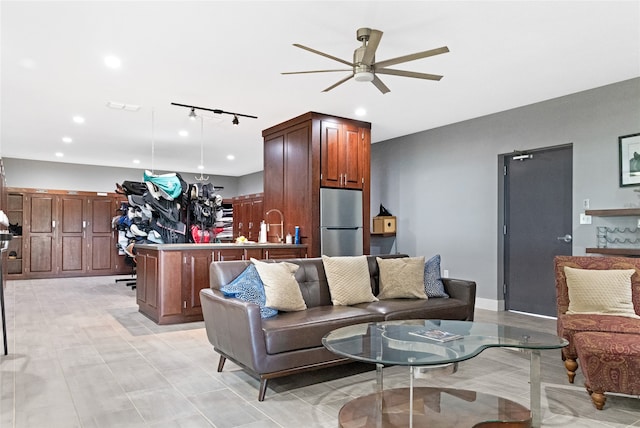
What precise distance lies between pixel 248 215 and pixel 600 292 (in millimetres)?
7979

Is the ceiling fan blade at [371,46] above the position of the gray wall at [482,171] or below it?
above

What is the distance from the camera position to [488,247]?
5969mm

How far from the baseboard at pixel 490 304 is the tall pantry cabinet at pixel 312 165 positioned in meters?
1.76

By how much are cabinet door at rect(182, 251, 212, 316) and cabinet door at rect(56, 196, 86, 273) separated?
6.17 m

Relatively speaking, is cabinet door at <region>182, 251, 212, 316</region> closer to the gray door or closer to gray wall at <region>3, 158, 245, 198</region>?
the gray door

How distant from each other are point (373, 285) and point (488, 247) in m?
2.59

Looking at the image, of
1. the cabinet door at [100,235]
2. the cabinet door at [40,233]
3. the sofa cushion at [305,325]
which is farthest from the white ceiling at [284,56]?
the cabinet door at [100,235]

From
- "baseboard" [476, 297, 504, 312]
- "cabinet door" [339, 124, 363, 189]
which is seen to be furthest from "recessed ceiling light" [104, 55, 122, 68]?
"baseboard" [476, 297, 504, 312]

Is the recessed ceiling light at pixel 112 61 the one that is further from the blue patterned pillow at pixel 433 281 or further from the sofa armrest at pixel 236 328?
the blue patterned pillow at pixel 433 281

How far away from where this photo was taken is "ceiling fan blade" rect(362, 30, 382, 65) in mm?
3074

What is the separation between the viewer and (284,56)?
4.00 metres

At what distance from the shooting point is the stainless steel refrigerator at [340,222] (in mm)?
5992

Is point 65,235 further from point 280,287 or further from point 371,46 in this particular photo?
point 371,46

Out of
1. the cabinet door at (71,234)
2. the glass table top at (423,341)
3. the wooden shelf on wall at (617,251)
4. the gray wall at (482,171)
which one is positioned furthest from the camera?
the cabinet door at (71,234)
